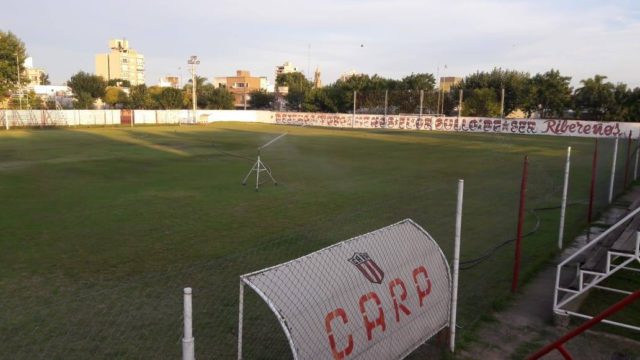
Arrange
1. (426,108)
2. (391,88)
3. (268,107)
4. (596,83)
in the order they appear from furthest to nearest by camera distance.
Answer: (268,107)
(391,88)
(426,108)
(596,83)

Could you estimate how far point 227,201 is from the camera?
16.1 m

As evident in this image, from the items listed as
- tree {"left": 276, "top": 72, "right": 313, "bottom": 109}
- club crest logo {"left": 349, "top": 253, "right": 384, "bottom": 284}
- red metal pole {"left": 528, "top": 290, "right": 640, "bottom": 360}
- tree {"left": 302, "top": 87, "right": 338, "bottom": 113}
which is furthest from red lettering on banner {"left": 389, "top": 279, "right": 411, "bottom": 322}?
tree {"left": 276, "top": 72, "right": 313, "bottom": 109}

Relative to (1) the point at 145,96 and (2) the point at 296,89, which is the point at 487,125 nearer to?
(2) the point at 296,89

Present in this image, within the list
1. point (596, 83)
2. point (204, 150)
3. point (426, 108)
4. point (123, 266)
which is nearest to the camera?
point (123, 266)

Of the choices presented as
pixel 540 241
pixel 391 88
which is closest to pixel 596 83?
pixel 391 88

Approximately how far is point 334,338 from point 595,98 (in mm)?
77787

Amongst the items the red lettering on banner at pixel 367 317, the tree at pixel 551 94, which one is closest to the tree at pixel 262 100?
the tree at pixel 551 94

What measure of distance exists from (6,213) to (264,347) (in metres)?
10.9

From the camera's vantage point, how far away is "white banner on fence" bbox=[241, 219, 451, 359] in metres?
4.41

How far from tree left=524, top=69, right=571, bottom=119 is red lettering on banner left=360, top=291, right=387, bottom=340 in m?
77.2

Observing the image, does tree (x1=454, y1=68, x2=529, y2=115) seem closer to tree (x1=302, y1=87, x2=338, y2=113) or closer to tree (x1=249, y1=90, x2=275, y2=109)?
tree (x1=302, y1=87, x2=338, y2=113)

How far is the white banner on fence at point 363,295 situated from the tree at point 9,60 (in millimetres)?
74606

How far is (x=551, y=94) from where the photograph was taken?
7519 cm

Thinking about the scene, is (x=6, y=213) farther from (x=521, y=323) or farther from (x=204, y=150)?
(x=204, y=150)
